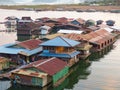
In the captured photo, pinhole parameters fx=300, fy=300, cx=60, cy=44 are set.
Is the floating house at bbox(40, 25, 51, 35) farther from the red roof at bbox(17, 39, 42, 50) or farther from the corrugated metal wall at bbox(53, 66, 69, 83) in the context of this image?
the corrugated metal wall at bbox(53, 66, 69, 83)

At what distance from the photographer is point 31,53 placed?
25250mm

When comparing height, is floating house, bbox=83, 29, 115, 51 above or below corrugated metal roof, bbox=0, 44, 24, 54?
below

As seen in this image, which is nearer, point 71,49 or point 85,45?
point 71,49

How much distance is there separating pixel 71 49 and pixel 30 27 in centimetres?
1887

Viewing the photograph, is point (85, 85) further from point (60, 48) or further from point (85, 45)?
point (85, 45)

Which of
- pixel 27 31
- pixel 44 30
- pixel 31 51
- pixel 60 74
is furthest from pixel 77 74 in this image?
pixel 27 31

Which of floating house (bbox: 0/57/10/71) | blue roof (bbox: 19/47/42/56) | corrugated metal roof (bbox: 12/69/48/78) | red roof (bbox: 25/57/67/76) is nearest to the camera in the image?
corrugated metal roof (bbox: 12/69/48/78)

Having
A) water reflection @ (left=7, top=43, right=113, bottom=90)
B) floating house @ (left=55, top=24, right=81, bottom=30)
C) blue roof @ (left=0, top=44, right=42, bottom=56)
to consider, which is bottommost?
water reflection @ (left=7, top=43, right=113, bottom=90)

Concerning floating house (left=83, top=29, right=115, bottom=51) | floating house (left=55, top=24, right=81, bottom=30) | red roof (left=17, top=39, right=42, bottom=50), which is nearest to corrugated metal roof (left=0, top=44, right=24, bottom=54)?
red roof (left=17, top=39, right=42, bottom=50)

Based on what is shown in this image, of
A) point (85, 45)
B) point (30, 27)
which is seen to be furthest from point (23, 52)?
point (30, 27)

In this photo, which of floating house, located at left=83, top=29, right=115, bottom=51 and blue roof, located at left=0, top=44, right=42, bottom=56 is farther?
floating house, located at left=83, top=29, right=115, bottom=51

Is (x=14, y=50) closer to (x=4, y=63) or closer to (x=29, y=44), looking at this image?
(x=4, y=63)

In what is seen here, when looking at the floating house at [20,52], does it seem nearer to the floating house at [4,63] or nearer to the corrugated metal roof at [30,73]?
the floating house at [4,63]

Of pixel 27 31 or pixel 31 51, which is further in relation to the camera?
pixel 27 31
